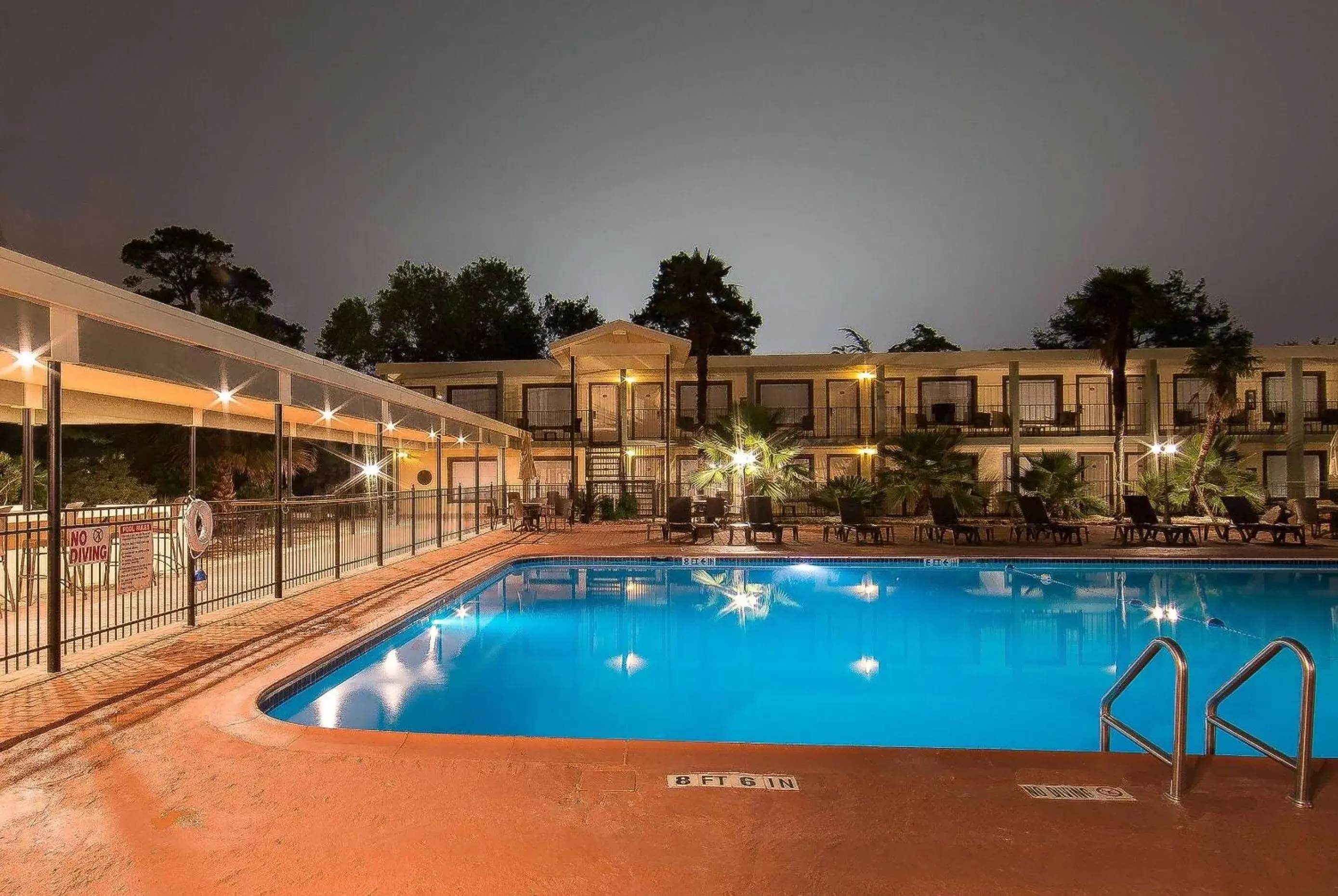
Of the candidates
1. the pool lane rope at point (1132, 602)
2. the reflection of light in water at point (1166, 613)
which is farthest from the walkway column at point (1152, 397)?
the reflection of light in water at point (1166, 613)

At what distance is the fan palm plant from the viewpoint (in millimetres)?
17859

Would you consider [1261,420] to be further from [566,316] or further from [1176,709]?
[566,316]

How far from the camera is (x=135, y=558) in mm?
5988

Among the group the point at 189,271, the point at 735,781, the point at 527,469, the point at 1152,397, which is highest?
the point at 189,271

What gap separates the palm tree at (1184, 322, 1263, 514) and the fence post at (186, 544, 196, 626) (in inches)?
789

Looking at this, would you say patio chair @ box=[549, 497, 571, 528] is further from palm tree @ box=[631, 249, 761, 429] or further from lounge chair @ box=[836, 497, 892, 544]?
lounge chair @ box=[836, 497, 892, 544]

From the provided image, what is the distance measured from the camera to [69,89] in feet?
154

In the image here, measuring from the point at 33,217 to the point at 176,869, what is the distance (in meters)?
67.2

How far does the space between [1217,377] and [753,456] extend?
38.6 ft

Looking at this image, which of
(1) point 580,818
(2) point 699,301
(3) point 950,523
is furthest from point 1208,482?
(1) point 580,818

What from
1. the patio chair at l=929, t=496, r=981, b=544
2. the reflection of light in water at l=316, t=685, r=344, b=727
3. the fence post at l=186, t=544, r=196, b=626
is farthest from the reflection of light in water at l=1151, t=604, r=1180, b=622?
the fence post at l=186, t=544, r=196, b=626

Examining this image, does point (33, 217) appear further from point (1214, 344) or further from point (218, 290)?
point (1214, 344)

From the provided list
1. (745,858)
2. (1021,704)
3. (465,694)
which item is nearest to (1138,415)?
(1021,704)

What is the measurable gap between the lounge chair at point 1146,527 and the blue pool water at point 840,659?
2.42 metres
